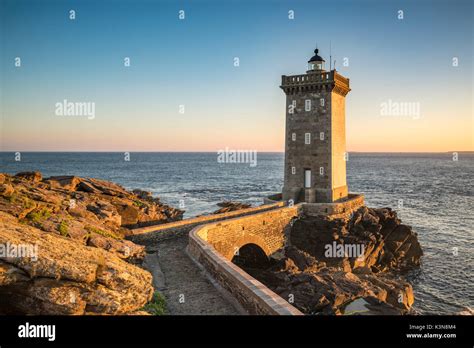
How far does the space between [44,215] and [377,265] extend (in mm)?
22466

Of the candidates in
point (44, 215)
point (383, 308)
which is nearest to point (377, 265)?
point (383, 308)

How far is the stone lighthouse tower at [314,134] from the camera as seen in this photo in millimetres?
Answer: 28109

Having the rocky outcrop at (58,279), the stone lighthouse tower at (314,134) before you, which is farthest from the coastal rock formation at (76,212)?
the stone lighthouse tower at (314,134)

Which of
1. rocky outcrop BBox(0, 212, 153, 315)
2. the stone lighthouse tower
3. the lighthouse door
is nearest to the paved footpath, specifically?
rocky outcrop BBox(0, 212, 153, 315)

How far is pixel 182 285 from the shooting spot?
11.5 meters

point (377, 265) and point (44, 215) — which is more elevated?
point (44, 215)

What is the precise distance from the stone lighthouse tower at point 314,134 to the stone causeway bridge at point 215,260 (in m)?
3.87

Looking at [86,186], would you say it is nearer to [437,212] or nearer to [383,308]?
[383,308]

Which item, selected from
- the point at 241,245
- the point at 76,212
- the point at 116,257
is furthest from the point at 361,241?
the point at 116,257

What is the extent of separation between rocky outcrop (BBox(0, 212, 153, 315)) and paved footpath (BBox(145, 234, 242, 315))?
189cm

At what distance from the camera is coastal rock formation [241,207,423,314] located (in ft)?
46.3

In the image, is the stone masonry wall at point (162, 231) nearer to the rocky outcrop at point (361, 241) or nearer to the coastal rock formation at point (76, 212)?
the coastal rock formation at point (76, 212)
